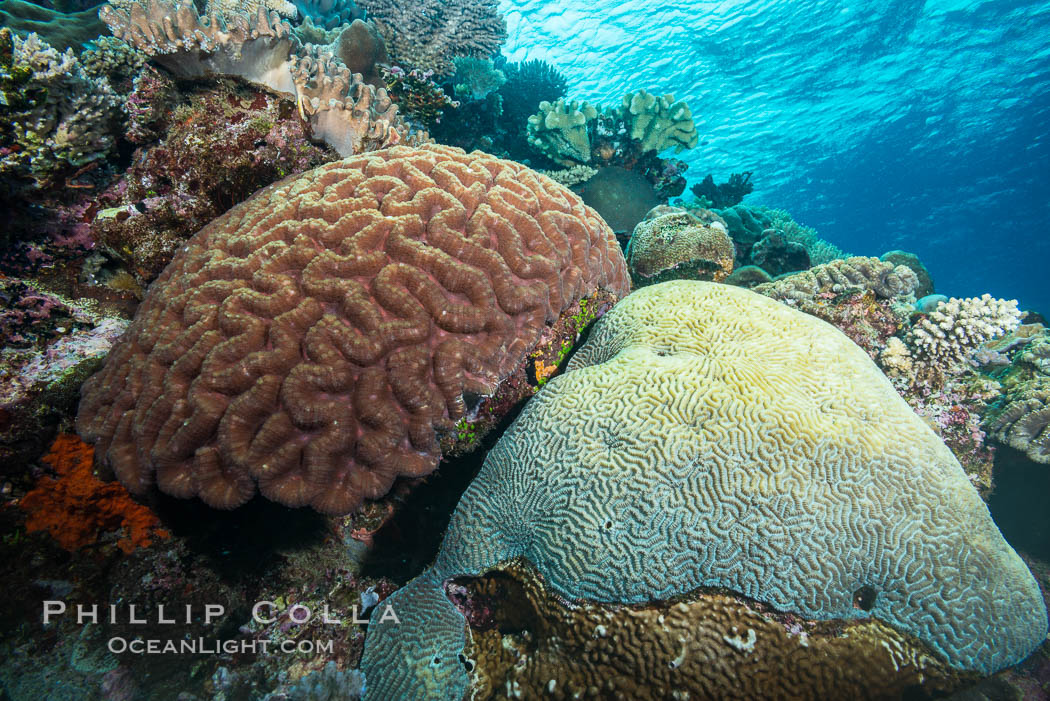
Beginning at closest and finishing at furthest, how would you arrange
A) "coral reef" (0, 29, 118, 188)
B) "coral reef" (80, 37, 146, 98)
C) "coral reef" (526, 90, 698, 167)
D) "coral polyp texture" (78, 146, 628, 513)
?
1. "coral polyp texture" (78, 146, 628, 513)
2. "coral reef" (0, 29, 118, 188)
3. "coral reef" (80, 37, 146, 98)
4. "coral reef" (526, 90, 698, 167)

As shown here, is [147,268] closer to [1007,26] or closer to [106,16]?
[106,16]

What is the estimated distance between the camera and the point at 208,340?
7.93ft

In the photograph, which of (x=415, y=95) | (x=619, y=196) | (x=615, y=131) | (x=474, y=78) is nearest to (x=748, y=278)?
(x=619, y=196)

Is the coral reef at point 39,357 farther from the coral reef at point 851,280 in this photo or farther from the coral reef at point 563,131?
the coral reef at point 563,131

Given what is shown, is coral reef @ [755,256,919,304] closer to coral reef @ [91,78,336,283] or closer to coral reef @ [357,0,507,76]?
coral reef @ [91,78,336,283]

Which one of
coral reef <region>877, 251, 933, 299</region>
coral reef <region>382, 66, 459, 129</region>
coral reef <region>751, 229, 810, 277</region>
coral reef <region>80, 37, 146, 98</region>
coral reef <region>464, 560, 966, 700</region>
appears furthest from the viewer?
coral reef <region>877, 251, 933, 299</region>

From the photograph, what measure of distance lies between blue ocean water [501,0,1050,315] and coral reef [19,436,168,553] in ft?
75.3

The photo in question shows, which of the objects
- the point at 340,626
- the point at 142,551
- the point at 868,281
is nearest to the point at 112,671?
the point at 142,551

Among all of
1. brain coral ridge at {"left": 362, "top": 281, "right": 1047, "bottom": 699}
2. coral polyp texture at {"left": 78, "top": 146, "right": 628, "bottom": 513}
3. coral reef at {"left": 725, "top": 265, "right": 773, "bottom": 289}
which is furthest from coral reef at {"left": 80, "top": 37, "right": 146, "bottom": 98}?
coral reef at {"left": 725, "top": 265, "right": 773, "bottom": 289}

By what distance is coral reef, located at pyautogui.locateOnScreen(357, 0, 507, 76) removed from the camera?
778 centimetres

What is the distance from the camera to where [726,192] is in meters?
12.1

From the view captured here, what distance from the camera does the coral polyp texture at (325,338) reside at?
2.27 meters

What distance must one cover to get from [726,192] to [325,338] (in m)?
12.9

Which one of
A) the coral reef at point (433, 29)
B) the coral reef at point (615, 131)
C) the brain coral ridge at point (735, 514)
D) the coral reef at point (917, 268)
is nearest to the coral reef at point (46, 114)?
the brain coral ridge at point (735, 514)
